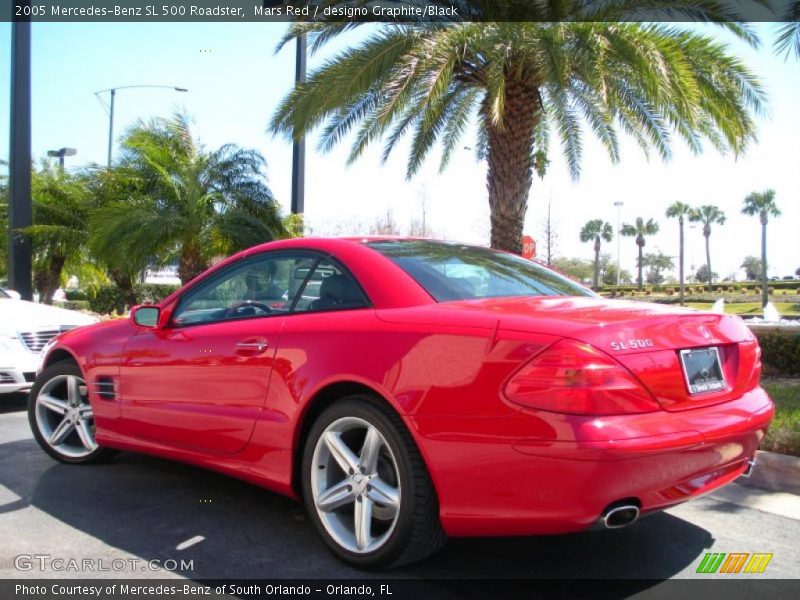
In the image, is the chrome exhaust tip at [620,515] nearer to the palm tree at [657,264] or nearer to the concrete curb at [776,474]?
the concrete curb at [776,474]

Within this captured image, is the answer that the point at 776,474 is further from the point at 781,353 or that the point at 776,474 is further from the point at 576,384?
the point at 781,353

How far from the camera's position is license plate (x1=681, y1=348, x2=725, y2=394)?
308cm

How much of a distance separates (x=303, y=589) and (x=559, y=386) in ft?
4.53

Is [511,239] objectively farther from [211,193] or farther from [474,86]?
[211,193]

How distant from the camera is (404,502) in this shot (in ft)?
10.2

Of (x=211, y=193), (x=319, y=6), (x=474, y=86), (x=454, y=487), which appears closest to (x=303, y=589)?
(x=454, y=487)

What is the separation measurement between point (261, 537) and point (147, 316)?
4.96 ft

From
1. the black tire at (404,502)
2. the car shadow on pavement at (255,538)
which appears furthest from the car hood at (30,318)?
the black tire at (404,502)

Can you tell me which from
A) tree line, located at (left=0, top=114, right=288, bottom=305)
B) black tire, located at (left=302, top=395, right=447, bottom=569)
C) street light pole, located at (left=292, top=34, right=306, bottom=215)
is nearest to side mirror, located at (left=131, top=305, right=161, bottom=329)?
black tire, located at (left=302, top=395, right=447, bottom=569)

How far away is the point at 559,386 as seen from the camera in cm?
277

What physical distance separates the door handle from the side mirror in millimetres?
856

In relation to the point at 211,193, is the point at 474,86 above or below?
above

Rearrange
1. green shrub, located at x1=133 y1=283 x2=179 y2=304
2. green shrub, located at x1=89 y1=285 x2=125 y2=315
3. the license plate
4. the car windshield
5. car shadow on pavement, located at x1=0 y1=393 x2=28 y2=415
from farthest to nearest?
green shrub, located at x1=133 y1=283 x2=179 y2=304 < green shrub, located at x1=89 y1=285 x2=125 y2=315 < car shadow on pavement, located at x1=0 y1=393 x2=28 y2=415 < the car windshield < the license plate

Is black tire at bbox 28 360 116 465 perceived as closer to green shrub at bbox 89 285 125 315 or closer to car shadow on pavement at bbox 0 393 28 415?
car shadow on pavement at bbox 0 393 28 415
